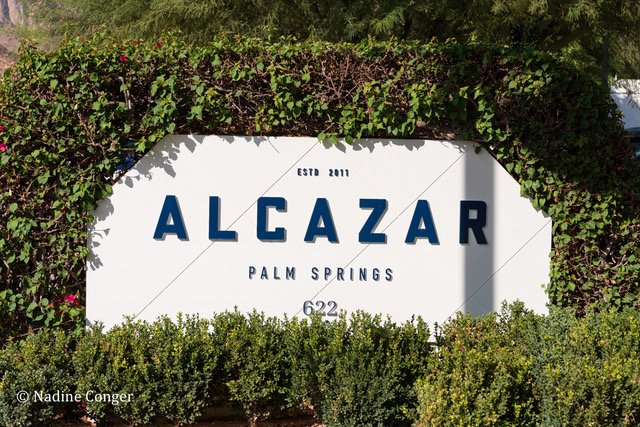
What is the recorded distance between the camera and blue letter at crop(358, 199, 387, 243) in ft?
17.1

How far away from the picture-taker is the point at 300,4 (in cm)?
942

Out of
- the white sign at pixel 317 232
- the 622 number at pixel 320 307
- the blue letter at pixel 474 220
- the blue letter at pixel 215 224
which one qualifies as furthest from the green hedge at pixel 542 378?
the blue letter at pixel 215 224

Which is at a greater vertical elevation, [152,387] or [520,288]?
[520,288]

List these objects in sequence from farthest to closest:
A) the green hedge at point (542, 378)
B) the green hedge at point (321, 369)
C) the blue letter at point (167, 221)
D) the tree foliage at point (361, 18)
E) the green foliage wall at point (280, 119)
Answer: the tree foliage at point (361, 18) → the blue letter at point (167, 221) → the green foliage wall at point (280, 119) → the green hedge at point (321, 369) → the green hedge at point (542, 378)

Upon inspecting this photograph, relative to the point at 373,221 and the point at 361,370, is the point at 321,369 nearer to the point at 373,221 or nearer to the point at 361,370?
the point at 361,370

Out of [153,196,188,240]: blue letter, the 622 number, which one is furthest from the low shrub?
the 622 number

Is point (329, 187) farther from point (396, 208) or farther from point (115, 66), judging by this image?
point (115, 66)

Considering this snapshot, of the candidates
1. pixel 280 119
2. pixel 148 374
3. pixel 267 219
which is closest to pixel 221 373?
pixel 148 374

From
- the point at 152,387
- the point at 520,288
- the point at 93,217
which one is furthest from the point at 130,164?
the point at 520,288

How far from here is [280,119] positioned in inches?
203

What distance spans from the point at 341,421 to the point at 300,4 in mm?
7011

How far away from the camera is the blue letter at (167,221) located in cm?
518

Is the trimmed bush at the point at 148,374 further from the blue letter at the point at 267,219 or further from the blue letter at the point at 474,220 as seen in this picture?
the blue letter at the point at 474,220

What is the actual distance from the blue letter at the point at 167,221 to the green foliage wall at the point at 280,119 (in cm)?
49
